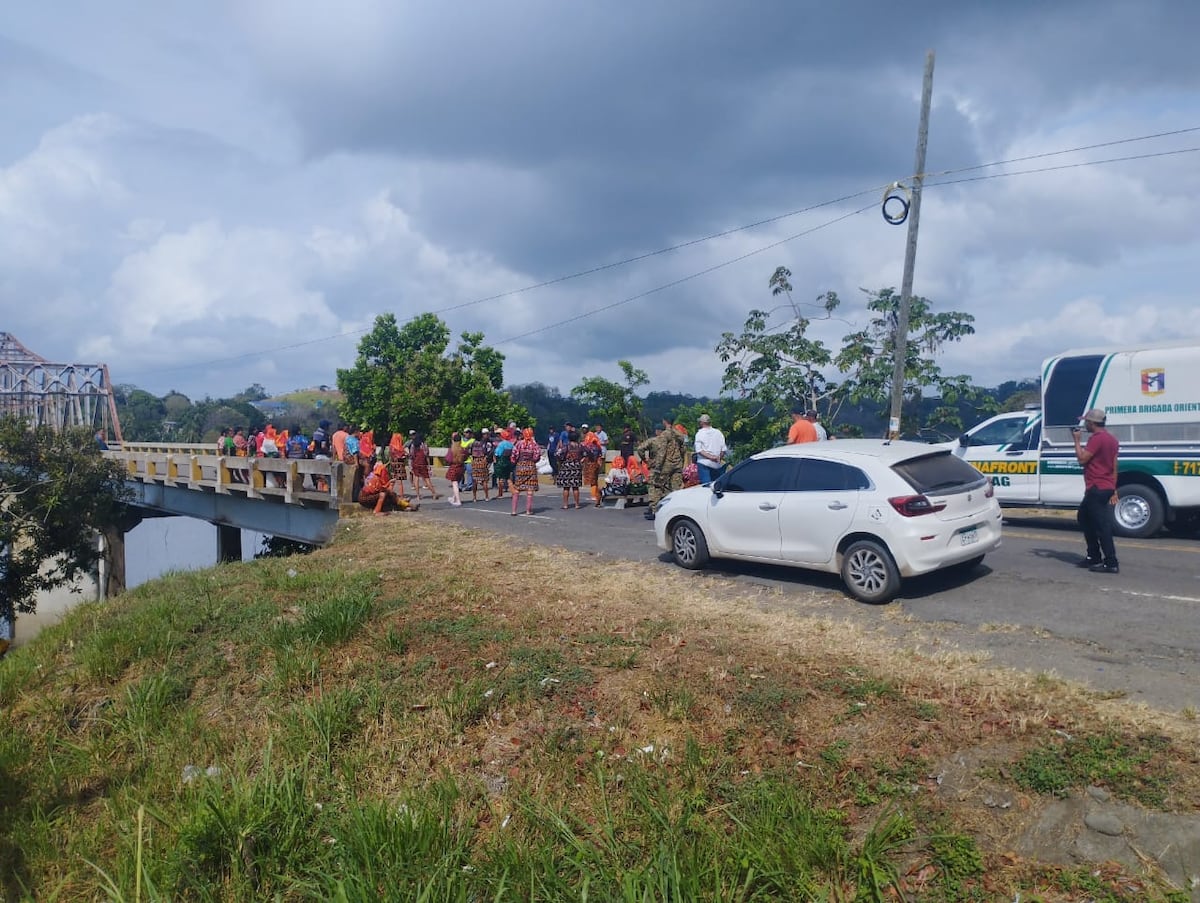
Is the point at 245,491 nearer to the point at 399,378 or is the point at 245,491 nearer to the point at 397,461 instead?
the point at 397,461

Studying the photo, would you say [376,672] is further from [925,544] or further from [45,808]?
[925,544]

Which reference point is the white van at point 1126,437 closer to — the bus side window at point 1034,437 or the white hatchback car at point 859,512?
the bus side window at point 1034,437

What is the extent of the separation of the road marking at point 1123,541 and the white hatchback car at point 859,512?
3014mm

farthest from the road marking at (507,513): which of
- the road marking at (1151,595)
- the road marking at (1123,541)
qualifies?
the road marking at (1151,595)

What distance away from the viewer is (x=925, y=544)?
26.2ft

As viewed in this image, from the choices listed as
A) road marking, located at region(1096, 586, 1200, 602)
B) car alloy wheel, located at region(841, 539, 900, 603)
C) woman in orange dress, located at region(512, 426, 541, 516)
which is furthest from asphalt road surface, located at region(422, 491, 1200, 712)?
woman in orange dress, located at region(512, 426, 541, 516)

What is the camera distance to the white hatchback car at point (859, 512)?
8.05 metres

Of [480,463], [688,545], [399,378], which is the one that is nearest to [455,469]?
[480,463]

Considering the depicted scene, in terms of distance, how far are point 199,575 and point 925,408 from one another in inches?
615

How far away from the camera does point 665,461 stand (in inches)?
587

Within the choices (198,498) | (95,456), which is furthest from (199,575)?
(95,456)

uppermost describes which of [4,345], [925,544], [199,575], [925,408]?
[4,345]

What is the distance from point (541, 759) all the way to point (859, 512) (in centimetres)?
446

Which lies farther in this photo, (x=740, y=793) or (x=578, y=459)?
(x=578, y=459)
